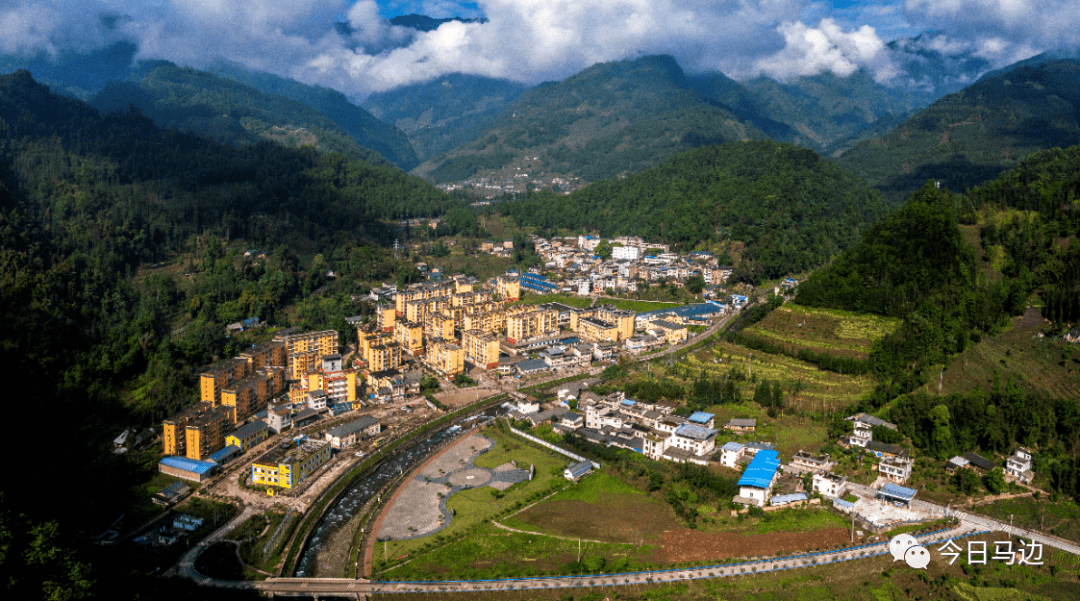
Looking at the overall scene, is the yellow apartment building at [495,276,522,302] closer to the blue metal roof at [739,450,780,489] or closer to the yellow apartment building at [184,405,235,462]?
the yellow apartment building at [184,405,235,462]

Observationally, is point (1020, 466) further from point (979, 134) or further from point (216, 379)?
point (979, 134)

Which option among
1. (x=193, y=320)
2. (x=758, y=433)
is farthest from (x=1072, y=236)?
(x=193, y=320)

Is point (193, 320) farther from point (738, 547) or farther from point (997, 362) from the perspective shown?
point (997, 362)

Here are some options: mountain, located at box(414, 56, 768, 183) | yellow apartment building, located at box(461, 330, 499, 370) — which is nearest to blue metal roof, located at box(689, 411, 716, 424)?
yellow apartment building, located at box(461, 330, 499, 370)

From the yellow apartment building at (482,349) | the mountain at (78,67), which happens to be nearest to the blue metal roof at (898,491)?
the yellow apartment building at (482,349)

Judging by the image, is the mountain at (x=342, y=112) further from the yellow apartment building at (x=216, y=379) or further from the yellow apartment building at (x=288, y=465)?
the yellow apartment building at (x=288, y=465)
